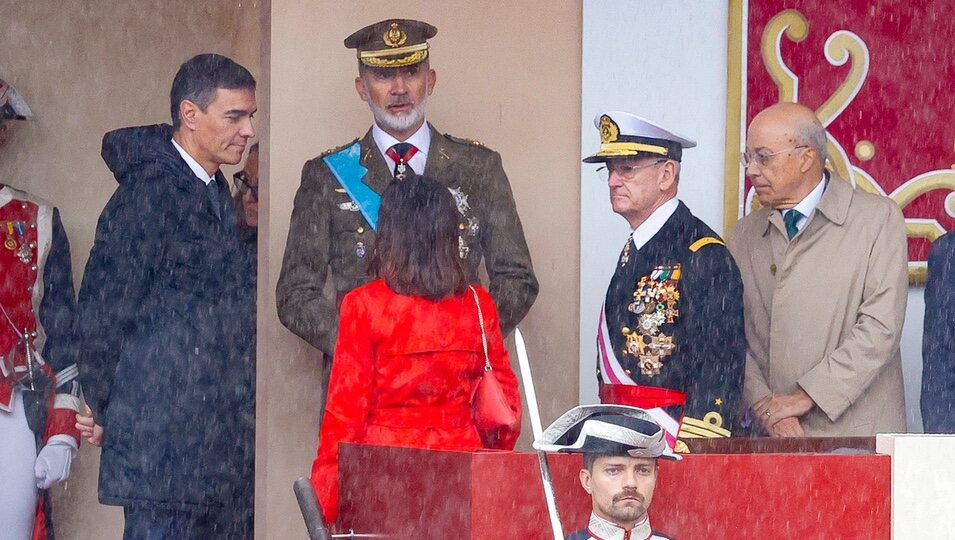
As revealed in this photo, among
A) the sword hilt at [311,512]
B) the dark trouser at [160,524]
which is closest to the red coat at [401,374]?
the sword hilt at [311,512]

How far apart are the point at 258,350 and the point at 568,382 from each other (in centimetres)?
122

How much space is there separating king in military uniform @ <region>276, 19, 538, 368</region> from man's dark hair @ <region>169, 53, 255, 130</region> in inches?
15.4

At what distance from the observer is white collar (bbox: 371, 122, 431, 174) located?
5.92 meters

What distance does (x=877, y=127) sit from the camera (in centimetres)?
660

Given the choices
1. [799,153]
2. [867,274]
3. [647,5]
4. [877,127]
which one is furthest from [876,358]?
[647,5]

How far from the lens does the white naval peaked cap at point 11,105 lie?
7.09m

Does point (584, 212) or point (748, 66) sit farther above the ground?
point (748, 66)

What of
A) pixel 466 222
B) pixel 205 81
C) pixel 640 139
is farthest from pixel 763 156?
pixel 205 81

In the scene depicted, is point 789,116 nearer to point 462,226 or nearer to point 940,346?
point 940,346

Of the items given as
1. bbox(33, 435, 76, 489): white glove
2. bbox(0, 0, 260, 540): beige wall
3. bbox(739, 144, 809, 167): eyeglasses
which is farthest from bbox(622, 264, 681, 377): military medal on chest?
bbox(0, 0, 260, 540): beige wall

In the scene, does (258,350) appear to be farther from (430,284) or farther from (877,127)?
(877,127)

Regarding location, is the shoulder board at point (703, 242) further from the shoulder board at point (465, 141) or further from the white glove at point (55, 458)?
the white glove at point (55, 458)

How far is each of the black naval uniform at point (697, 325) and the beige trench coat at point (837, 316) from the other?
0.44 metres

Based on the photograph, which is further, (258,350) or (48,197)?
(48,197)
